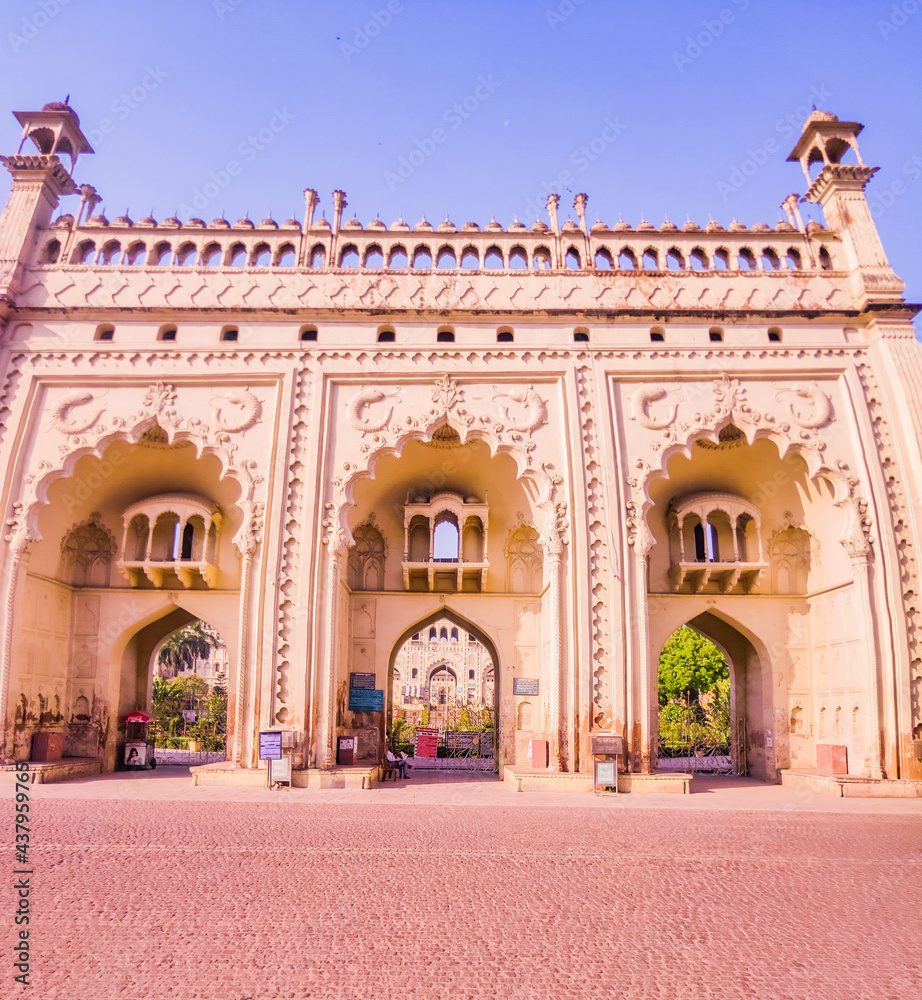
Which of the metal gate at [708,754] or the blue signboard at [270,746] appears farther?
the metal gate at [708,754]

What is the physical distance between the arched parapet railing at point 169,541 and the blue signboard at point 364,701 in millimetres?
4500

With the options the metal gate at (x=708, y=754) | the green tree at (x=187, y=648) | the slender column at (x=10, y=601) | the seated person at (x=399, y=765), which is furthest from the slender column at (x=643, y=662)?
the green tree at (x=187, y=648)

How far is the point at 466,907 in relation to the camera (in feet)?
20.8

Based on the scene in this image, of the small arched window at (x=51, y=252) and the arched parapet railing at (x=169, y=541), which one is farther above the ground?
the small arched window at (x=51, y=252)

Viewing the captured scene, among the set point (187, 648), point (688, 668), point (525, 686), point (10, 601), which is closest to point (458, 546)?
point (525, 686)

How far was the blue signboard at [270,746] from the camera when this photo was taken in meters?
15.1

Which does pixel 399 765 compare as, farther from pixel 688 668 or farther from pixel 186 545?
pixel 688 668

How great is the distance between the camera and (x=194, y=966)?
4.88 m

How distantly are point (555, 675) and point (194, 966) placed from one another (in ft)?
38.3

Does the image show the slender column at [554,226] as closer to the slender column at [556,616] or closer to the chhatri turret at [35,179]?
the slender column at [556,616]

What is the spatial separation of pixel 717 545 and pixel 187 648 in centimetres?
4932

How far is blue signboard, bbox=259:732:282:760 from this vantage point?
593 inches

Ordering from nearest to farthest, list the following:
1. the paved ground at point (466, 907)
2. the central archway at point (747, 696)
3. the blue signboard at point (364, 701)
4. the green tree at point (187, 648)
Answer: the paved ground at point (466, 907), the blue signboard at point (364, 701), the central archway at point (747, 696), the green tree at point (187, 648)

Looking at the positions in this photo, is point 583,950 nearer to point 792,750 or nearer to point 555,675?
point 555,675
